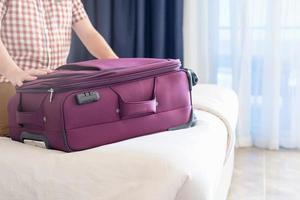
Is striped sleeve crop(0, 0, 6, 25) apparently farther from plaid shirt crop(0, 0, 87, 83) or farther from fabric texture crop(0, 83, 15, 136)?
fabric texture crop(0, 83, 15, 136)

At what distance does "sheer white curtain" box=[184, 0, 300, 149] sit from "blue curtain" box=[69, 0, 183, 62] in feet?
0.29

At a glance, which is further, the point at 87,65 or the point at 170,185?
the point at 87,65

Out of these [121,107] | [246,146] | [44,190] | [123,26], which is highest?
[123,26]

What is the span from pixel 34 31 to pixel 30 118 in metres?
0.38

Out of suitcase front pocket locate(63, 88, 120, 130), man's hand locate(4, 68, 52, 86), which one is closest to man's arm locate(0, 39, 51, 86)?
man's hand locate(4, 68, 52, 86)

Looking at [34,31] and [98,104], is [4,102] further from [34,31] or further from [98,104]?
[98,104]

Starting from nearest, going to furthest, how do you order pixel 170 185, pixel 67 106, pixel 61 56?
1. pixel 170 185
2. pixel 67 106
3. pixel 61 56

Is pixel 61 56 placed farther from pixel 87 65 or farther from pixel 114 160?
pixel 114 160

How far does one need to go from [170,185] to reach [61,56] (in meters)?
0.77

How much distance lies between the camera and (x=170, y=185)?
877mm

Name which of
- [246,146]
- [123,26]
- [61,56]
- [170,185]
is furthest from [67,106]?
[246,146]

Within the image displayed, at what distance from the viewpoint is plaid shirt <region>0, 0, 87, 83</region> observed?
131cm

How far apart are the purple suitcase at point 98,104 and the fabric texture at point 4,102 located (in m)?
0.09

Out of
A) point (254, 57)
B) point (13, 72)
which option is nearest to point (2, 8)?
point (13, 72)
